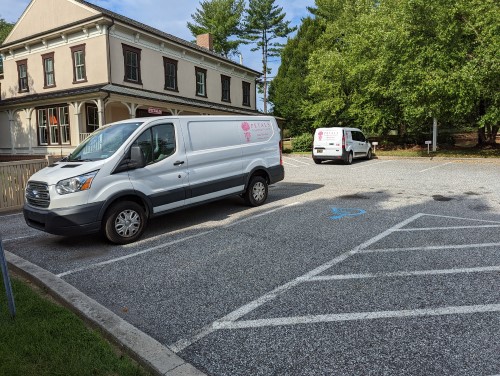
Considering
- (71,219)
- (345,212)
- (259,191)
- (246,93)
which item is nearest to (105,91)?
(259,191)

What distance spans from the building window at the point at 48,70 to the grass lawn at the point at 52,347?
21.6 meters

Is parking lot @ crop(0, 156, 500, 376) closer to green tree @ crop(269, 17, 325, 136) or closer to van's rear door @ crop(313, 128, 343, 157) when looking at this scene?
van's rear door @ crop(313, 128, 343, 157)

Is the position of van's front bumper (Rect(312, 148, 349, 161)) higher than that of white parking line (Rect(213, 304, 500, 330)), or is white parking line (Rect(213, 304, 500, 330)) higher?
van's front bumper (Rect(312, 148, 349, 161))

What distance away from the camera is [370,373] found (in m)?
2.79

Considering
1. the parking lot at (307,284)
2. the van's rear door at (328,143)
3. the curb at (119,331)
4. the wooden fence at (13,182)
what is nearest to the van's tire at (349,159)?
the van's rear door at (328,143)

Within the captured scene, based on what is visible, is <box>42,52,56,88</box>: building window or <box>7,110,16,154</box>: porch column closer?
<box>42,52,56,88</box>: building window

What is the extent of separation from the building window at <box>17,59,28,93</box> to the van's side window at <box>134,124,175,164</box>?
21.3 metres

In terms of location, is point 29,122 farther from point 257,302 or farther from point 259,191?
point 257,302

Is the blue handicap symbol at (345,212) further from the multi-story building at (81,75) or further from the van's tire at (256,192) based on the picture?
the multi-story building at (81,75)

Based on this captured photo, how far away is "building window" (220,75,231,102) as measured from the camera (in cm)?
2871

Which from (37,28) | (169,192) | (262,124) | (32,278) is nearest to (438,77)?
(262,124)

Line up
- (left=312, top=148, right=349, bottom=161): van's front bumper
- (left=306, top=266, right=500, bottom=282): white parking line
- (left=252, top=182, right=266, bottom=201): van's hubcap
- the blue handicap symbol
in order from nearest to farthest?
(left=306, top=266, right=500, bottom=282): white parking line, the blue handicap symbol, (left=252, top=182, right=266, bottom=201): van's hubcap, (left=312, top=148, right=349, bottom=161): van's front bumper

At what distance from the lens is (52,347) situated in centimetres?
306

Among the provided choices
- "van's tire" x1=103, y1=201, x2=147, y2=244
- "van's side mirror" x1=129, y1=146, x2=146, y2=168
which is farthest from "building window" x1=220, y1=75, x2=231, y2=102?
"van's tire" x1=103, y1=201, x2=147, y2=244
